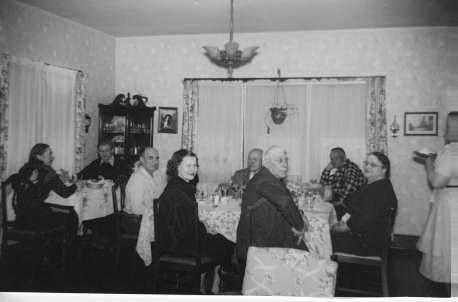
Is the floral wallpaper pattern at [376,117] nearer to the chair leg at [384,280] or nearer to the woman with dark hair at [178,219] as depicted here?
the chair leg at [384,280]

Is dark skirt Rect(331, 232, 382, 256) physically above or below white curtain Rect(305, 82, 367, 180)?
below

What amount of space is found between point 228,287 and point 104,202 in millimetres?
1810

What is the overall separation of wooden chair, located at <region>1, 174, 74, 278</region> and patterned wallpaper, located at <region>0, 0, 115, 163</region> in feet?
5.53

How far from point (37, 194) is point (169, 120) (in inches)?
116

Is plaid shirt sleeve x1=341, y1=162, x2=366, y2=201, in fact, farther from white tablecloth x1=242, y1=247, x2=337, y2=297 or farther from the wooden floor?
white tablecloth x1=242, y1=247, x2=337, y2=297

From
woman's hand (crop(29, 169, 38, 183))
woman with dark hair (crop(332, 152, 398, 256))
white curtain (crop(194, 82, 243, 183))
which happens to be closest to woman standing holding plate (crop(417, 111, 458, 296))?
woman with dark hair (crop(332, 152, 398, 256))

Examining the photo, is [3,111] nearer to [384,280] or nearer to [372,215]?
[372,215]

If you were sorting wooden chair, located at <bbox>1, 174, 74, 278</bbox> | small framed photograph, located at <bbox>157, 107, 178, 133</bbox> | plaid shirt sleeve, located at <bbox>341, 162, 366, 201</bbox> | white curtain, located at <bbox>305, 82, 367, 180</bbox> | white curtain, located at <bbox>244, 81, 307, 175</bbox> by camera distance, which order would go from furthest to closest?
small framed photograph, located at <bbox>157, 107, 178, 133</bbox>
white curtain, located at <bbox>244, 81, 307, 175</bbox>
white curtain, located at <bbox>305, 82, 367, 180</bbox>
plaid shirt sleeve, located at <bbox>341, 162, 366, 201</bbox>
wooden chair, located at <bbox>1, 174, 74, 278</bbox>

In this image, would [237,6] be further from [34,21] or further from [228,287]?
[228,287]

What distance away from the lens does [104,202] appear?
4363 mm

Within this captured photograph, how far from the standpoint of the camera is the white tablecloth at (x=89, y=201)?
4066 mm

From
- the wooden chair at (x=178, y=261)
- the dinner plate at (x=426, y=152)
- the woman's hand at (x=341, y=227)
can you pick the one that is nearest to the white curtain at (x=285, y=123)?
the dinner plate at (x=426, y=152)

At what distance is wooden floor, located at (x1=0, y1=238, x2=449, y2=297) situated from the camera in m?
3.06

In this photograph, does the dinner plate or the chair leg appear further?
the dinner plate
